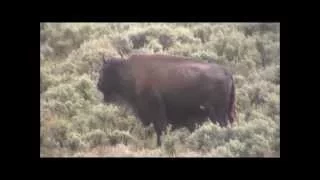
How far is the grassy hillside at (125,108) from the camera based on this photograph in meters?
4.67

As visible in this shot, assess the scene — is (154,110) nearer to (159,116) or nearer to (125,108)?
(159,116)

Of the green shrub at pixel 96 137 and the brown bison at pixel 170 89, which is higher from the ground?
the brown bison at pixel 170 89

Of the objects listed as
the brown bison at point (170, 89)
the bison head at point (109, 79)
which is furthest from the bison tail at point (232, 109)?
the bison head at point (109, 79)

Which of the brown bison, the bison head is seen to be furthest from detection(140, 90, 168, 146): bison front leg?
the bison head

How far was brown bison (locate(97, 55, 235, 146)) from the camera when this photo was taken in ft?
15.6

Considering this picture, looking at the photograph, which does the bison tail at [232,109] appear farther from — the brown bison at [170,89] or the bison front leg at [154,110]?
the bison front leg at [154,110]

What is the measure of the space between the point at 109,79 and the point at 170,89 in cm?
45

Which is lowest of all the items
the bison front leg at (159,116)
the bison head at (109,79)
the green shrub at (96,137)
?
the green shrub at (96,137)

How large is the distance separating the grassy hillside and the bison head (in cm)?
5

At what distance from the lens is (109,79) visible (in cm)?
481

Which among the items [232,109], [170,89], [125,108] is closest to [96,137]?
[125,108]

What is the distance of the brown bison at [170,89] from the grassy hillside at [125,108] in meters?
0.06

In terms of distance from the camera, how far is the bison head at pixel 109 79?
476cm
